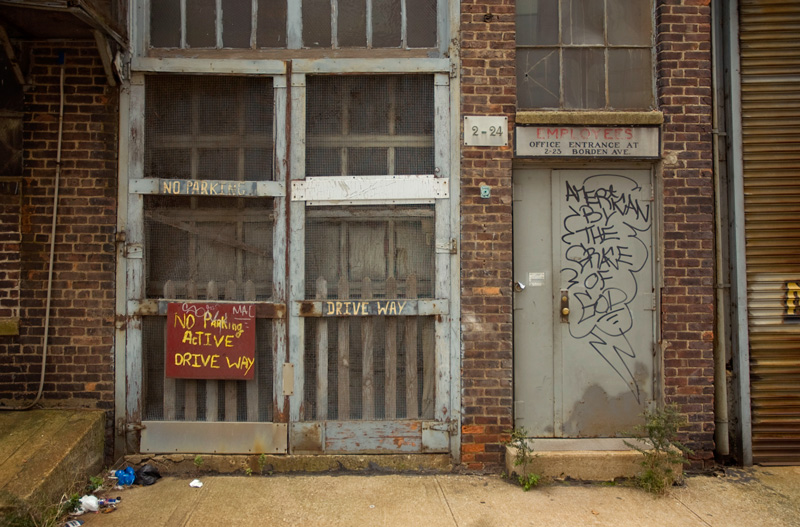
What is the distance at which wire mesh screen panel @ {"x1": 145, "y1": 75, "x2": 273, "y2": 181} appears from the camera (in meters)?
4.76

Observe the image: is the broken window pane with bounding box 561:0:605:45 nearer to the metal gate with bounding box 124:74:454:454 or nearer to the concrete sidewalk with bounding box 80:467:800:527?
the metal gate with bounding box 124:74:454:454

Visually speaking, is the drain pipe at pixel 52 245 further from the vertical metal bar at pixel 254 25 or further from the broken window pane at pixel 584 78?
the broken window pane at pixel 584 78

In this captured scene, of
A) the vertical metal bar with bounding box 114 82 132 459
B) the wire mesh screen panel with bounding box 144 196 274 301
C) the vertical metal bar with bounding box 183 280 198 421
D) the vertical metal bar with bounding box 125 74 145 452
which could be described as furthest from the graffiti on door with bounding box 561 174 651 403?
the vertical metal bar with bounding box 114 82 132 459

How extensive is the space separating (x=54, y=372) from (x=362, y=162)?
124 inches

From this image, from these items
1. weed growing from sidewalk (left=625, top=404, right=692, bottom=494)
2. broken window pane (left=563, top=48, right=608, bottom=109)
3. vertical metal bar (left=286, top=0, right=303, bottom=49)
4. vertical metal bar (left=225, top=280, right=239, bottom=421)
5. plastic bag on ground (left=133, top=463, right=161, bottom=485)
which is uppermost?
vertical metal bar (left=286, top=0, right=303, bottom=49)

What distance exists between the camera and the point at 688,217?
4750 millimetres

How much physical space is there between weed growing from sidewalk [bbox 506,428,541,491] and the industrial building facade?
0.87 ft

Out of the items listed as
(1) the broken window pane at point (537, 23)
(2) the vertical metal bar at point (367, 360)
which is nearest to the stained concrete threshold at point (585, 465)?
(2) the vertical metal bar at point (367, 360)

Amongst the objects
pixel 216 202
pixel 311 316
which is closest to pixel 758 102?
pixel 311 316

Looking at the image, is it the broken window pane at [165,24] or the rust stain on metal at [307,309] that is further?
the broken window pane at [165,24]

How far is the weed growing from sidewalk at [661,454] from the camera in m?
4.26

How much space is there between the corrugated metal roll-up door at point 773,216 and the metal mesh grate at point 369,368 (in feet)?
9.62

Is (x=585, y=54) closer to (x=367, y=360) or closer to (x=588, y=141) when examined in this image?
(x=588, y=141)

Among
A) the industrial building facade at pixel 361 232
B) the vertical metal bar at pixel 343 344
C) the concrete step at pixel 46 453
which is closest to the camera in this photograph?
the concrete step at pixel 46 453
